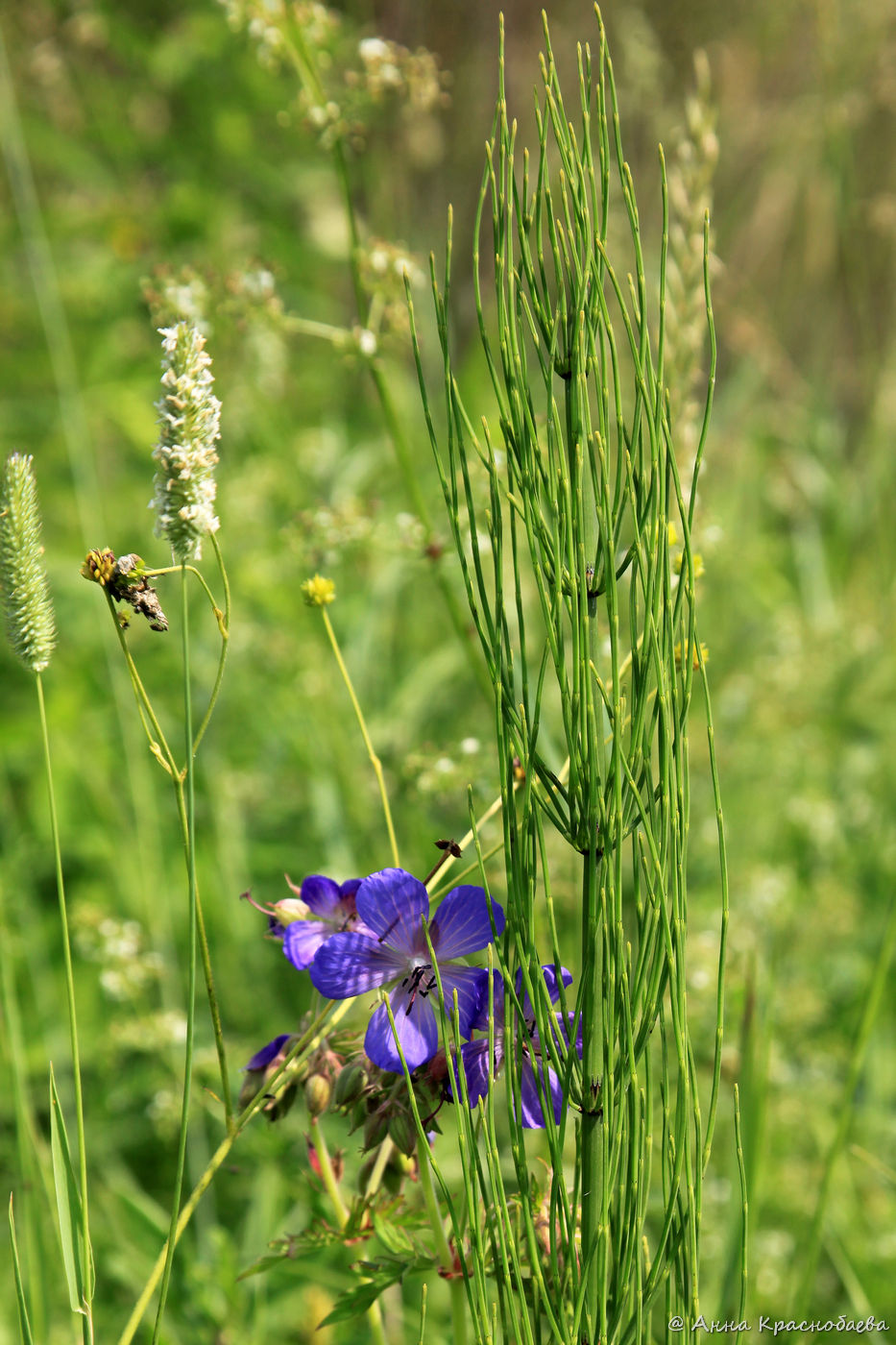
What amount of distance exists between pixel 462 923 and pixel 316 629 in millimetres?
1900

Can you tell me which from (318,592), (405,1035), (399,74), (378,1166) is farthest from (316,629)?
(405,1035)

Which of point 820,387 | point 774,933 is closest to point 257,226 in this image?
point 820,387

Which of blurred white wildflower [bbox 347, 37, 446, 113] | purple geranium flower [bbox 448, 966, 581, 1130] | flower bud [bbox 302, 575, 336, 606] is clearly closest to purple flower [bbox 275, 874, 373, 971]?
purple geranium flower [bbox 448, 966, 581, 1130]

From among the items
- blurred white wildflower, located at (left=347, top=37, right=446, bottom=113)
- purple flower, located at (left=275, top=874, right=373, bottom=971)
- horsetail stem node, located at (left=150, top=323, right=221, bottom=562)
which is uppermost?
blurred white wildflower, located at (left=347, top=37, right=446, bottom=113)

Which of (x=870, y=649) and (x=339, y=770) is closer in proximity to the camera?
(x=339, y=770)

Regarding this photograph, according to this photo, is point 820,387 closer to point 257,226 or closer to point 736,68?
point 736,68

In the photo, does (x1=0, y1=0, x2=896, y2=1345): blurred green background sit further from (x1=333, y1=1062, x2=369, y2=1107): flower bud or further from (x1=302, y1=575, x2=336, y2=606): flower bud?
(x1=302, y1=575, x2=336, y2=606): flower bud

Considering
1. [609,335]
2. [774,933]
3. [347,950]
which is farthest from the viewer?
[774,933]

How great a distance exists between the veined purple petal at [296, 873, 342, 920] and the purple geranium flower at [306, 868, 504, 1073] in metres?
0.07

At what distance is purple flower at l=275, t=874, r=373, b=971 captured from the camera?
83cm

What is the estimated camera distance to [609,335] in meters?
0.67

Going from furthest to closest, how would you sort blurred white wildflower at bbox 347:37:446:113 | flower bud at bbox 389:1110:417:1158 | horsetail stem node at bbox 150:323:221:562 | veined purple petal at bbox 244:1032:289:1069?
1. blurred white wildflower at bbox 347:37:446:113
2. veined purple petal at bbox 244:1032:289:1069
3. flower bud at bbox 389:1110:417:1158
4. horsetail stem node at bbox 150:323:221:562

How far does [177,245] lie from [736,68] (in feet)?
8.37

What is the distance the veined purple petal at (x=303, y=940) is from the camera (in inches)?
31.9
